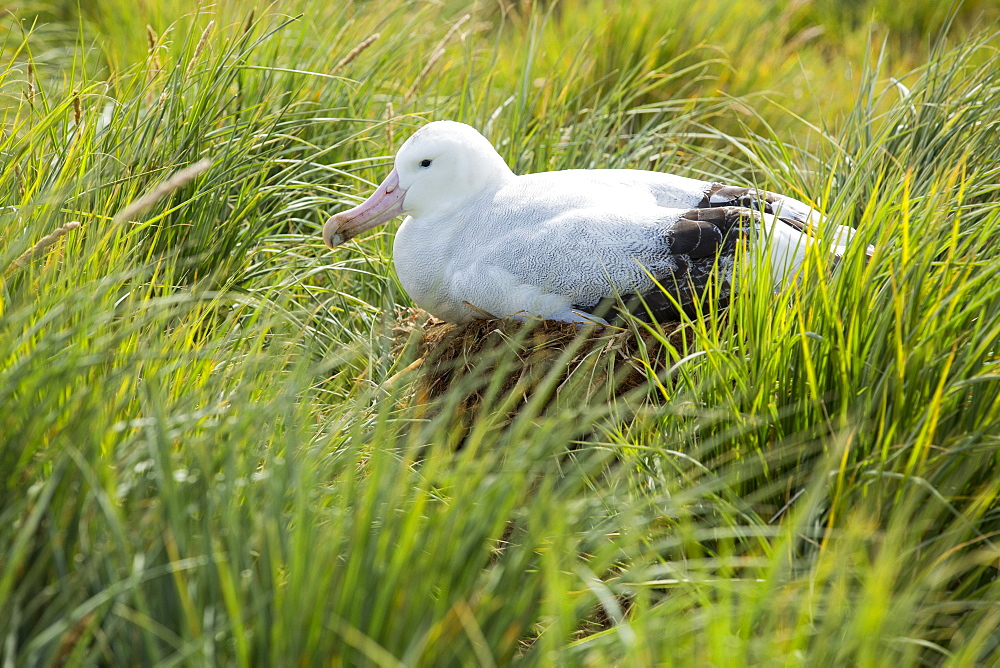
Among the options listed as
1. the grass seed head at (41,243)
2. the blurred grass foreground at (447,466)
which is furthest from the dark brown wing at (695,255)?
the grass seed head at (41,243)

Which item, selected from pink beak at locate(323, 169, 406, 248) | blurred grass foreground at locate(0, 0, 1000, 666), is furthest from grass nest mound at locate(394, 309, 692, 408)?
pink beak at locate(323, 169, 406, 248)

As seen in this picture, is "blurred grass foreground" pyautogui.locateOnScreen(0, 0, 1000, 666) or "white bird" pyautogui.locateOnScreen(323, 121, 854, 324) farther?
"white bird" pyautogui.locateOnScreen(323, 121, 854, 324)

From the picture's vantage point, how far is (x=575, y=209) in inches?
133

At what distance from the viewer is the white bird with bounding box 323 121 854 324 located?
323 centimetres

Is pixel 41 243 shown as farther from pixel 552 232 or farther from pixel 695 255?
pixel 695 255

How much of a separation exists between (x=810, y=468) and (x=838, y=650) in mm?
638

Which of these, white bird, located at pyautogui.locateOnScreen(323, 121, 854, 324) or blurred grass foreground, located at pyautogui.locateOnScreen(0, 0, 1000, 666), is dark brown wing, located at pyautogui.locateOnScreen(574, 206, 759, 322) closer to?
white bird, located at pyautogui.locateOnScreen(323, 121, 854, 324)

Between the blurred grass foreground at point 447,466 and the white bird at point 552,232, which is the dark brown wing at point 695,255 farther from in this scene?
the blurred grass foreground at point 447,466

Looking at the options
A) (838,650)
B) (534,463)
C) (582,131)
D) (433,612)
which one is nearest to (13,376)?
(433,612)

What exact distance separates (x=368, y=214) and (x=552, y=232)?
0.76 m

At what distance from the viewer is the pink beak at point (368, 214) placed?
11.4 feet

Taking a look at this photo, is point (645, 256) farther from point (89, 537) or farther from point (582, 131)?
point (89, 537)

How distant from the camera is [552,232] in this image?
10.9ft

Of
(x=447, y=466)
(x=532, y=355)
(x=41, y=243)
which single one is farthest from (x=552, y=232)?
(x=41, y=243)
